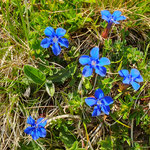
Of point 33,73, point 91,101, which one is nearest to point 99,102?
point 91,101

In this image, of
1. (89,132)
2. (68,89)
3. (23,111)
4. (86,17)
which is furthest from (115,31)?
(23,111)

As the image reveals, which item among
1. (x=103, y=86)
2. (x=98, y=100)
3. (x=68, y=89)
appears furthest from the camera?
(x=68, y=89)

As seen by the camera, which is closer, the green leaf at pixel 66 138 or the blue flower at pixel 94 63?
the blue flower at pixel 94 63

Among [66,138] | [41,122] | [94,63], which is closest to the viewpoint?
[94,63]

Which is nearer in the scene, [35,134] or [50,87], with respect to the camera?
[35,134]

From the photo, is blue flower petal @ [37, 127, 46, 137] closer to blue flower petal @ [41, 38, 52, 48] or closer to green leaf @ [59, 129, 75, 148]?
green leaf @ [59, 129, 75, 148]

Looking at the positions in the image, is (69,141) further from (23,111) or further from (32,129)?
(23,111)

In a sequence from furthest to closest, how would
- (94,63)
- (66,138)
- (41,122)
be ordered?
1. (66,138)
2. (41,122)
3. (94,63)

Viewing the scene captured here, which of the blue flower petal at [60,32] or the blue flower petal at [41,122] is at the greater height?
the blue flower petal at [60,32]

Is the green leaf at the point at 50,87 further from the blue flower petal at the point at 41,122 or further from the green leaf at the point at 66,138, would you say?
the green leaf at the point at 66,138

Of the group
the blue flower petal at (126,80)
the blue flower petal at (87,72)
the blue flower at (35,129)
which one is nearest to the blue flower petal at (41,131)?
the blue flower at (35,129)

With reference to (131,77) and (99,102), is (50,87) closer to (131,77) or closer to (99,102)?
(99,102)
